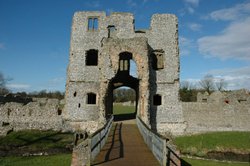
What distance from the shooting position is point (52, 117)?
24.6 m

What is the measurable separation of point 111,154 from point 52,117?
15.0 m

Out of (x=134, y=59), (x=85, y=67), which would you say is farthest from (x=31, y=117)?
(x=134, y=59)

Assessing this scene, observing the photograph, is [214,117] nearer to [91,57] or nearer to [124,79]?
[124,79]

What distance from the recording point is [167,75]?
25.0 meters

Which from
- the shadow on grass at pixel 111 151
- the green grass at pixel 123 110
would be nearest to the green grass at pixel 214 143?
the shadow on grass at pixel 111 151

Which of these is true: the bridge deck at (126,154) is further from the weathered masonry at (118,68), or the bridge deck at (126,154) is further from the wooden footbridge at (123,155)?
the weathered masonry at (118,68)

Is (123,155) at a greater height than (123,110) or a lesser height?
lesser

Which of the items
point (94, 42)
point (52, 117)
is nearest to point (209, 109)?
point (94, 42)

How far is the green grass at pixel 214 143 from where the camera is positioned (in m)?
19.7

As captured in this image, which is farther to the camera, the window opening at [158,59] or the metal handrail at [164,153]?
the window opening at [158,59]

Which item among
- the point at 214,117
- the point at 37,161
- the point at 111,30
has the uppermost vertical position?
the point at 111,30

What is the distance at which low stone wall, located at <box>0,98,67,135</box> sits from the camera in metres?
24.2

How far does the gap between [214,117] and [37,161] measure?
15.4m

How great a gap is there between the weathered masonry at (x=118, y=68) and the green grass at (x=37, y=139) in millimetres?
2421
